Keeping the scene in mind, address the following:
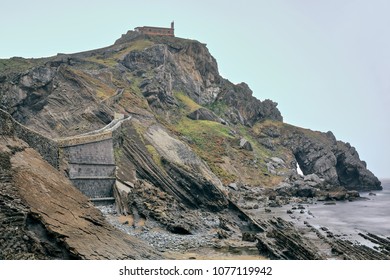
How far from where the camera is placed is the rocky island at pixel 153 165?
17156 millimetres

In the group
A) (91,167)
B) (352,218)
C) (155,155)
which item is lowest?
(352,218)

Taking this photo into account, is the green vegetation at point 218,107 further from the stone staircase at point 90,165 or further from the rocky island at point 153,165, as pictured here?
the stone staircase at point 90,165

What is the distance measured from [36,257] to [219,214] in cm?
2869

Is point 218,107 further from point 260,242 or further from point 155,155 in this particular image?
point 260,242

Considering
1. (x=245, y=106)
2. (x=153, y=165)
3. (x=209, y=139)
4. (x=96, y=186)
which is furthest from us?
(x=245, y=106)

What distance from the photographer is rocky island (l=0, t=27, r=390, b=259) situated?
17156 millimetres

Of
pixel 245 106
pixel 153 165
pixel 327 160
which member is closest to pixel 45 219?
pixel 153 165

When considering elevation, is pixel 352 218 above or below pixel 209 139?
below

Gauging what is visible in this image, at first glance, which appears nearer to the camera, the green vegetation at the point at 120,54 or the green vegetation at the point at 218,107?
the green vegetation at the point at 120,54

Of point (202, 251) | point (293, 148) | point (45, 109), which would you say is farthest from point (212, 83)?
point (202, 251)

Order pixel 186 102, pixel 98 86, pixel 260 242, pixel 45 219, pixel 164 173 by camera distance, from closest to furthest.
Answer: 1. pixel 45 219
2. pixel 260 242
3. pixel 164 173
4. pixel 98 86
5. pixel 186 102

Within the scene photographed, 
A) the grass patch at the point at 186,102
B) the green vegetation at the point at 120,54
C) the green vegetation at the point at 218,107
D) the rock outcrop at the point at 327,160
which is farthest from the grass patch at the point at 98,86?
the rock outcrop at the point at 327,160

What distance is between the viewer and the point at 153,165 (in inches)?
1617

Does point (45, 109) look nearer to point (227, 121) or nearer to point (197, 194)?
point (197, 194)
